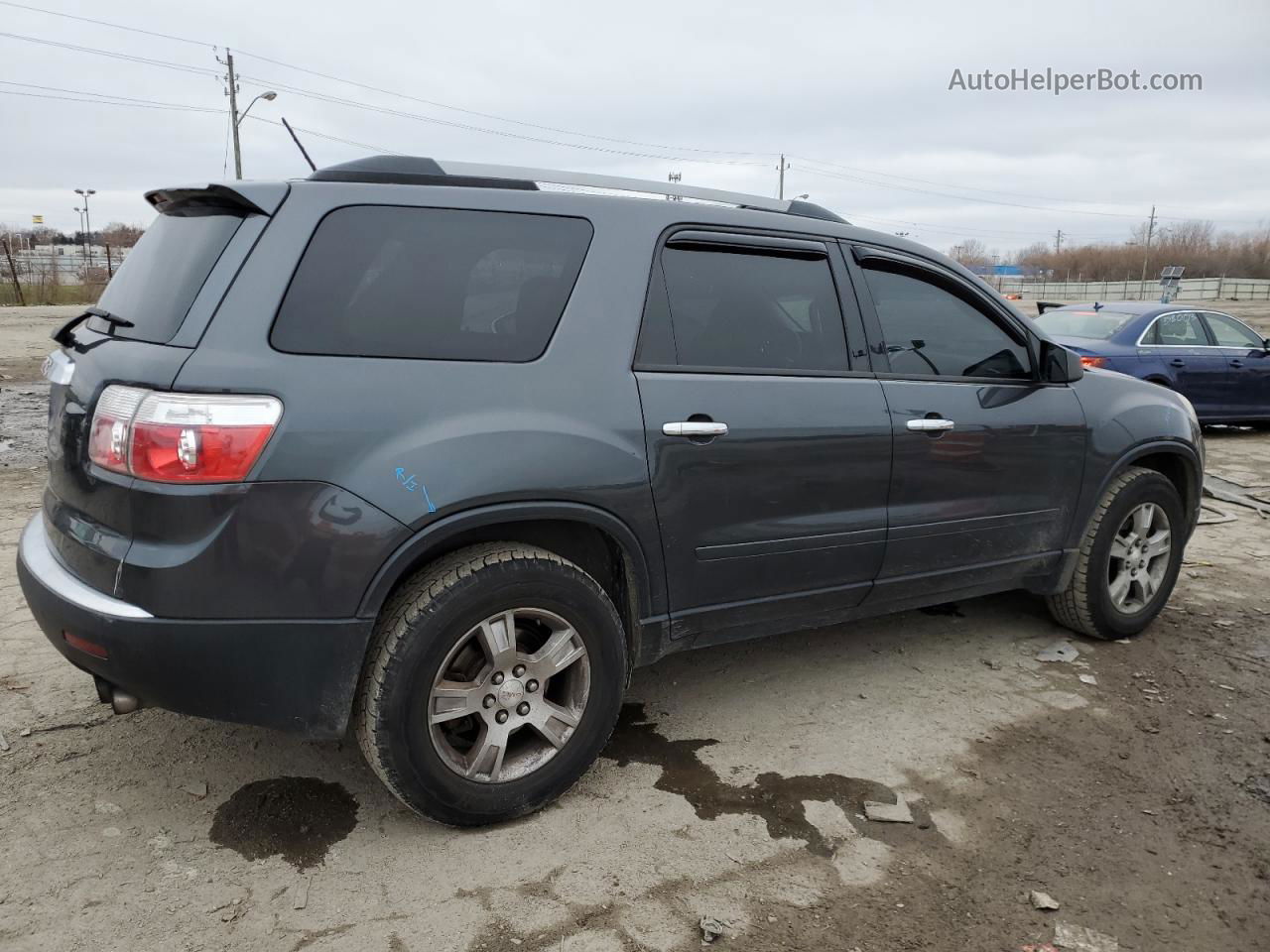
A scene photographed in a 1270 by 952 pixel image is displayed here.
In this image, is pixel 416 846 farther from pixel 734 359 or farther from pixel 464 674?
pixel 734 359

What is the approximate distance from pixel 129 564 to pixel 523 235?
1.42 metres

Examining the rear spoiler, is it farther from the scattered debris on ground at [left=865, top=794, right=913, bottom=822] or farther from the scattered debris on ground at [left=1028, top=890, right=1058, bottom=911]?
the scattered debris on ground at [left=1028, top=890, right=1058, bottom=911]

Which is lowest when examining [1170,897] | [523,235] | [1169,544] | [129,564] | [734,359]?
[1170,897]

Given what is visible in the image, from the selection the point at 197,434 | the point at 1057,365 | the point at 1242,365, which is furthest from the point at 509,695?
the point at 1242,365

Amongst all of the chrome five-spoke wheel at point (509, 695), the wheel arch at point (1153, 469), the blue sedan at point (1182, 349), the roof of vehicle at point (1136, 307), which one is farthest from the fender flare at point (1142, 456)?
the roof of vehicle at point (1136, 307)

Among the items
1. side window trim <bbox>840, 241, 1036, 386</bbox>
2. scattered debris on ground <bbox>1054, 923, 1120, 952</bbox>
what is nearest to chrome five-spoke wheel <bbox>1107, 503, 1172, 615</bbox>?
side window trim <bbox>840, 241, 1036, 386</bbox>

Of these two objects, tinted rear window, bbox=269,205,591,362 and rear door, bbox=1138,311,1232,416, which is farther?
rear door, bbox=1138,311,1232,416

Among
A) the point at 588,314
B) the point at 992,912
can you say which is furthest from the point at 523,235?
the point at 992,912

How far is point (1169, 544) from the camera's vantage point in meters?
4.45

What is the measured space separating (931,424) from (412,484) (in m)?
1.99

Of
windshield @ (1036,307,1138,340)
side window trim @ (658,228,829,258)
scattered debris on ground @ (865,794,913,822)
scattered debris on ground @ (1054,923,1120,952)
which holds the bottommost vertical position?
scattered debris on ground @ (1054,923,1120,952)

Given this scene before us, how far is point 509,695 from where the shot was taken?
2.72 m

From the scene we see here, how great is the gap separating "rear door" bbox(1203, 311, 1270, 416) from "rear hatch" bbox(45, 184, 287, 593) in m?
11.1

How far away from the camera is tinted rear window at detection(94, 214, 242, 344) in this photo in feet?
8.23
